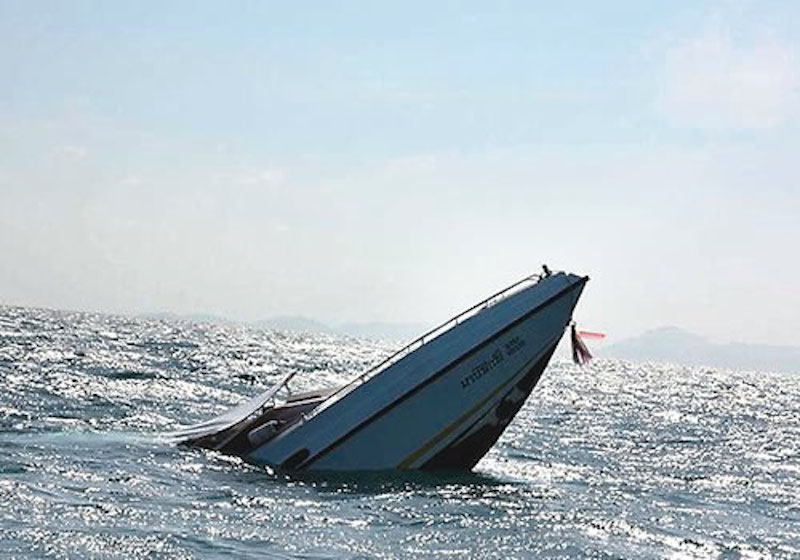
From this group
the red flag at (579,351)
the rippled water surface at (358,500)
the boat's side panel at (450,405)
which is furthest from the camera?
the red flag at (579,351)

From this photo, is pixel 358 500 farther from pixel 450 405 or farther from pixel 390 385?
A: pixel 450 405

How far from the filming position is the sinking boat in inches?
774

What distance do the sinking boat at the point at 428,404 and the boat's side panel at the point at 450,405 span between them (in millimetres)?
21

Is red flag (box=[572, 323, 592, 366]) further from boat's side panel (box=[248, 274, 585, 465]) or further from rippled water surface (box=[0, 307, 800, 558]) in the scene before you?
rippled water surface (box=[0, 307, 800, 558])

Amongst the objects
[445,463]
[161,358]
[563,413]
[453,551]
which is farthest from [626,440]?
[161,358]

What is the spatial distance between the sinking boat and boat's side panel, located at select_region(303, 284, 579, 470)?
2 cm

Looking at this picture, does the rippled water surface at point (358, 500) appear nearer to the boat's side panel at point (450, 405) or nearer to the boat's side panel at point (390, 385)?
the boat's side panel at point (450, 405)

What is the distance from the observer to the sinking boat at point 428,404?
19.7m

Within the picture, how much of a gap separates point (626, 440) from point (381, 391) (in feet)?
61.7

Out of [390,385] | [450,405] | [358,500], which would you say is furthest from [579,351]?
[358,500]

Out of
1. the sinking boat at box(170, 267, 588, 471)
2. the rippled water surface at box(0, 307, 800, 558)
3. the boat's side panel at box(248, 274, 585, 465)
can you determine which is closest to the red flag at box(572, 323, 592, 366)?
the sinking boat at box(170, 267, 588, 471)

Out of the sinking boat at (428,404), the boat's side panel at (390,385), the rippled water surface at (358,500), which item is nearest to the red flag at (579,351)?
the sinking boat at (428,404)

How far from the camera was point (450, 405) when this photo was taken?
20.3 m

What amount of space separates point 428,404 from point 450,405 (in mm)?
543
